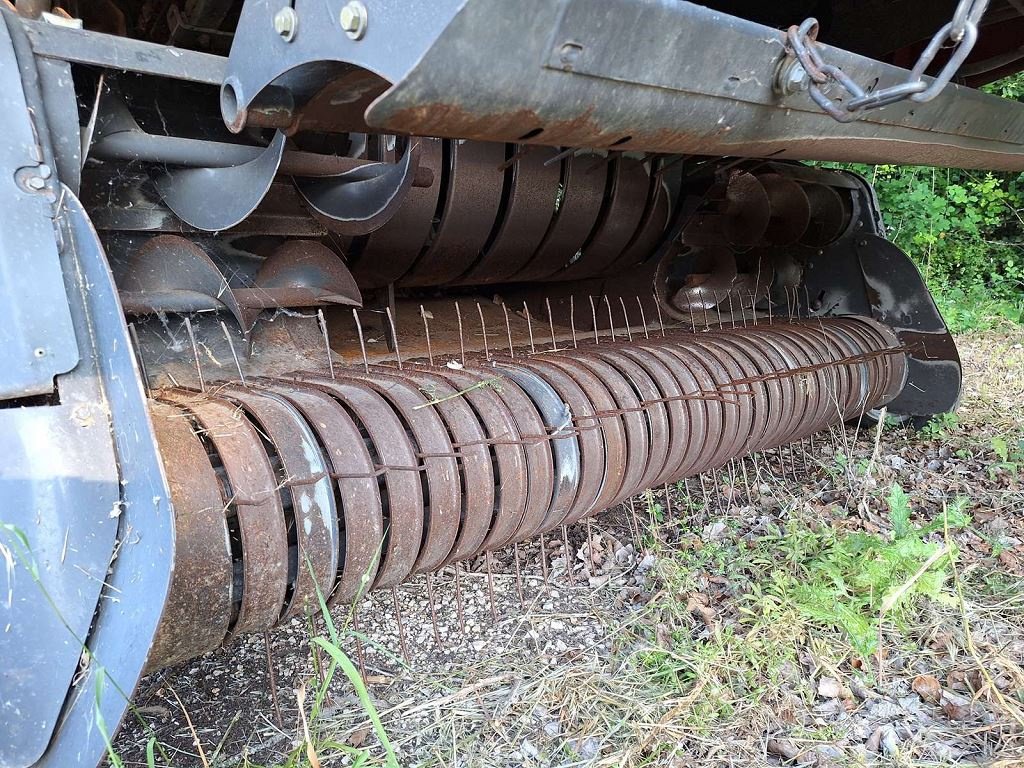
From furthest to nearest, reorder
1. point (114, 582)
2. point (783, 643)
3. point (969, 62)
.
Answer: point (969, 62)
point (783, 643)
point (114, 582)

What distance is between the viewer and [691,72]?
42.3 inches

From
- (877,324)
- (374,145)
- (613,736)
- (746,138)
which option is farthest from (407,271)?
(877,324)

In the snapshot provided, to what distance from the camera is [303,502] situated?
1.27 metres

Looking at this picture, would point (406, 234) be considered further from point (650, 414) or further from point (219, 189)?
point (650, 414)

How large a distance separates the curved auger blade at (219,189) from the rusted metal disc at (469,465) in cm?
51

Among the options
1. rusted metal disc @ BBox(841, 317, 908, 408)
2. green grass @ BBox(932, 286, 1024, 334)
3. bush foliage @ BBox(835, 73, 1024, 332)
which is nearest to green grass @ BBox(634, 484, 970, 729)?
rusted metal disc @ BBox(841, 317, 908, 408)

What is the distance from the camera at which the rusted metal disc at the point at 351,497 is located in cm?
134

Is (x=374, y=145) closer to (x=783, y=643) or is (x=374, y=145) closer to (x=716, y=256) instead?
(x=783, y=643)

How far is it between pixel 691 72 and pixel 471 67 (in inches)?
15.6

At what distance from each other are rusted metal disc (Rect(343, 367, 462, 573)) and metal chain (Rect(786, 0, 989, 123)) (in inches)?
35.5

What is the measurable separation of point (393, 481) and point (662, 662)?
75cm

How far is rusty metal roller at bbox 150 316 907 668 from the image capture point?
3.85ft

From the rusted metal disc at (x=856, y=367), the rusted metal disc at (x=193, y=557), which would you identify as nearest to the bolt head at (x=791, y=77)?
the rusted metal disc at (x=193, y=557)

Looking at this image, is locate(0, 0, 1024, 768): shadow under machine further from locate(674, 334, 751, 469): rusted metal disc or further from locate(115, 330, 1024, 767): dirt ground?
locate(115, 330, 1024, 767): dirt ground
